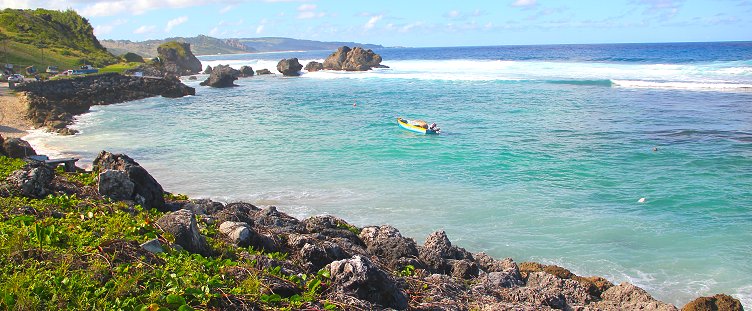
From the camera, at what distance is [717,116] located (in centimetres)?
3052

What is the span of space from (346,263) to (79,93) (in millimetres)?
38770

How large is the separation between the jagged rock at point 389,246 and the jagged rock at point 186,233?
Result: 9.93 ft

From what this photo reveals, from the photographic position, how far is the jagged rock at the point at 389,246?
881 cm

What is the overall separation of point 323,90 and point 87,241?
165 feet

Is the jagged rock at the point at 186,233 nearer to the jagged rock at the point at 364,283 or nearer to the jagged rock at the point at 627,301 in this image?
the jagged rock at the point at 364,283

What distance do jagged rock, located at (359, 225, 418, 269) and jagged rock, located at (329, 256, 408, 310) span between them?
7.86ft

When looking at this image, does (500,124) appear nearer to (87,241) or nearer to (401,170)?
(401,170)

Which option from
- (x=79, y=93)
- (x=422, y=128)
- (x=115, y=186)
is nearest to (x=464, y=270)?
(x=115, y=186)

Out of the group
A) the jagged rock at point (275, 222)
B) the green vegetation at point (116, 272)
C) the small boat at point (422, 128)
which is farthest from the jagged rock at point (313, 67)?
the green vegetation at point (116, 272)

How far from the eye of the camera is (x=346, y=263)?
598 cm

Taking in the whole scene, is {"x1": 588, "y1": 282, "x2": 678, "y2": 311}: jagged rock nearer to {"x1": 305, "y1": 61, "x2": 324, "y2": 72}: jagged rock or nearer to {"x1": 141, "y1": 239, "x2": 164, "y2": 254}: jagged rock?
{"x1": 141, "y1": 239, "x2": 164, "y2": 254}: jagged rock

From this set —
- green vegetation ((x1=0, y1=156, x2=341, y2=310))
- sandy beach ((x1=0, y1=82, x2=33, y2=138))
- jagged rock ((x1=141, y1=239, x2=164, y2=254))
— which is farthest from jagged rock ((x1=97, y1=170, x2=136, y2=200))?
sandy beach ((x1=0, y1=82, x2=33, y2=138))

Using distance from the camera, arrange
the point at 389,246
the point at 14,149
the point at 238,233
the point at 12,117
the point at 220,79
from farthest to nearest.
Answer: the point at 220,79 → the point at 12,117 → the point at 14,149 → the point at 389,246 → the point at 238,233

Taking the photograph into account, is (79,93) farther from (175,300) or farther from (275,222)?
(175,300)
